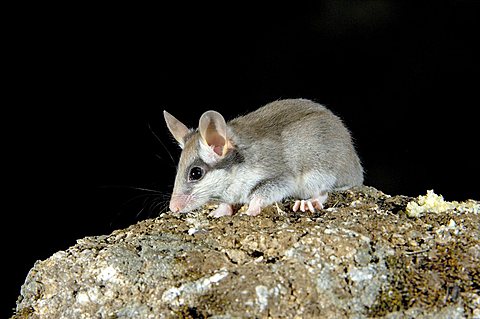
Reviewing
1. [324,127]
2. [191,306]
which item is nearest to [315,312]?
[191,306]

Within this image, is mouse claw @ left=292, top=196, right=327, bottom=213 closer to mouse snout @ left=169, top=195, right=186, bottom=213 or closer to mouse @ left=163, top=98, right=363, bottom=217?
mouse @ left=163, top=98, right=363, bottom=217

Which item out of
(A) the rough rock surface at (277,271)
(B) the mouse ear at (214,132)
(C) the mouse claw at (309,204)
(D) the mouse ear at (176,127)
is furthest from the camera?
(D) the mouse ear at (176,127)

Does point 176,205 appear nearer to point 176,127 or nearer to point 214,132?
point 214,132

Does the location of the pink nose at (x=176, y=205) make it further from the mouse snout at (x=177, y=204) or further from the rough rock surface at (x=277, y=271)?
the rough rock surface at (x=277, y=271)

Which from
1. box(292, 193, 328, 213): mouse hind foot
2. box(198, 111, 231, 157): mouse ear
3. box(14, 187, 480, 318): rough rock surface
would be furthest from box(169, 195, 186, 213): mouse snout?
box(292, 193, 328, 213): mouse hind foot

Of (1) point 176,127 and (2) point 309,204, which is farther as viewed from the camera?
(1) point 176,127

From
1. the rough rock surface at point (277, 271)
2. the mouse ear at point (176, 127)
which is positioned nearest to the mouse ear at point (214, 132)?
the mouse ear at point (176, 127)

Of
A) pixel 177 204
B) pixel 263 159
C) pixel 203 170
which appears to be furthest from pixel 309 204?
pixel 177 204
